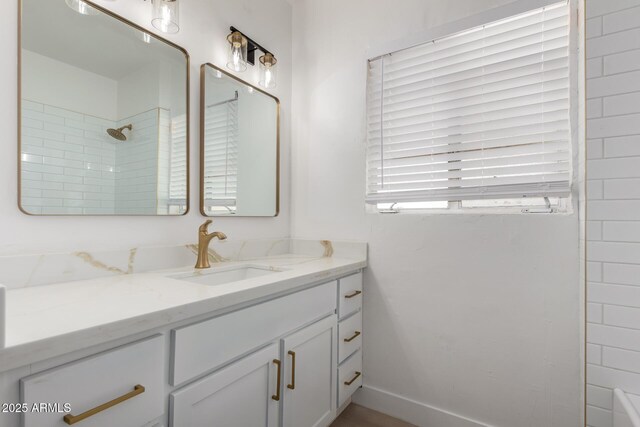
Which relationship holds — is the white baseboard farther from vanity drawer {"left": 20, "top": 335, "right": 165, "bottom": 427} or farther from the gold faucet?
vanity drawer {"left": 20, "top": 335, "right": 165, "bottom": 427}

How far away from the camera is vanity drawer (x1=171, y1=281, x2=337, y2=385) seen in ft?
2.93

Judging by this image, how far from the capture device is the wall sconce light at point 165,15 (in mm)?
1351

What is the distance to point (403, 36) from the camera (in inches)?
71.2

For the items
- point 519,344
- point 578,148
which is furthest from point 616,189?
point 519,344

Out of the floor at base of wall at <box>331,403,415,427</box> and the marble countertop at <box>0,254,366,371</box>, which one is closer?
the marble countertop at <box>0,254,366,371</box>

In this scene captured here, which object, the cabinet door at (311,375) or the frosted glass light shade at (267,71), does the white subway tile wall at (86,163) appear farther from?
the cabinet door at (311,375)

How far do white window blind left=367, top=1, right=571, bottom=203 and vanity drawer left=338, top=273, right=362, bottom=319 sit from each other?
0.48 metres

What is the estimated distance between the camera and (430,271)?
5.57ft

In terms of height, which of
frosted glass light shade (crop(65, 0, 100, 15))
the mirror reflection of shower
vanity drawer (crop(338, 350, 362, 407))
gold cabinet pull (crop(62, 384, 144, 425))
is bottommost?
vanity drawer (crop(338, 350, 362, 407))

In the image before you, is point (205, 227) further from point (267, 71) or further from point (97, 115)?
point (267, 71)

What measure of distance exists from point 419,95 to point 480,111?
0.33 meters

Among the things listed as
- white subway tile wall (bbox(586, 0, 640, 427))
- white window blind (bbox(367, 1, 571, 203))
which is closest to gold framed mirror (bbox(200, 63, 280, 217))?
white window blind (bbox(367, 1, 571, 203))

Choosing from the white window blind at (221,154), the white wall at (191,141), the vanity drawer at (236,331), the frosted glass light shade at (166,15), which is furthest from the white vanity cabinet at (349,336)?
the frosted glass light shade at (166,15)

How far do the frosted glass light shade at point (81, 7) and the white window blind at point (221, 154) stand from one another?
0.57m
